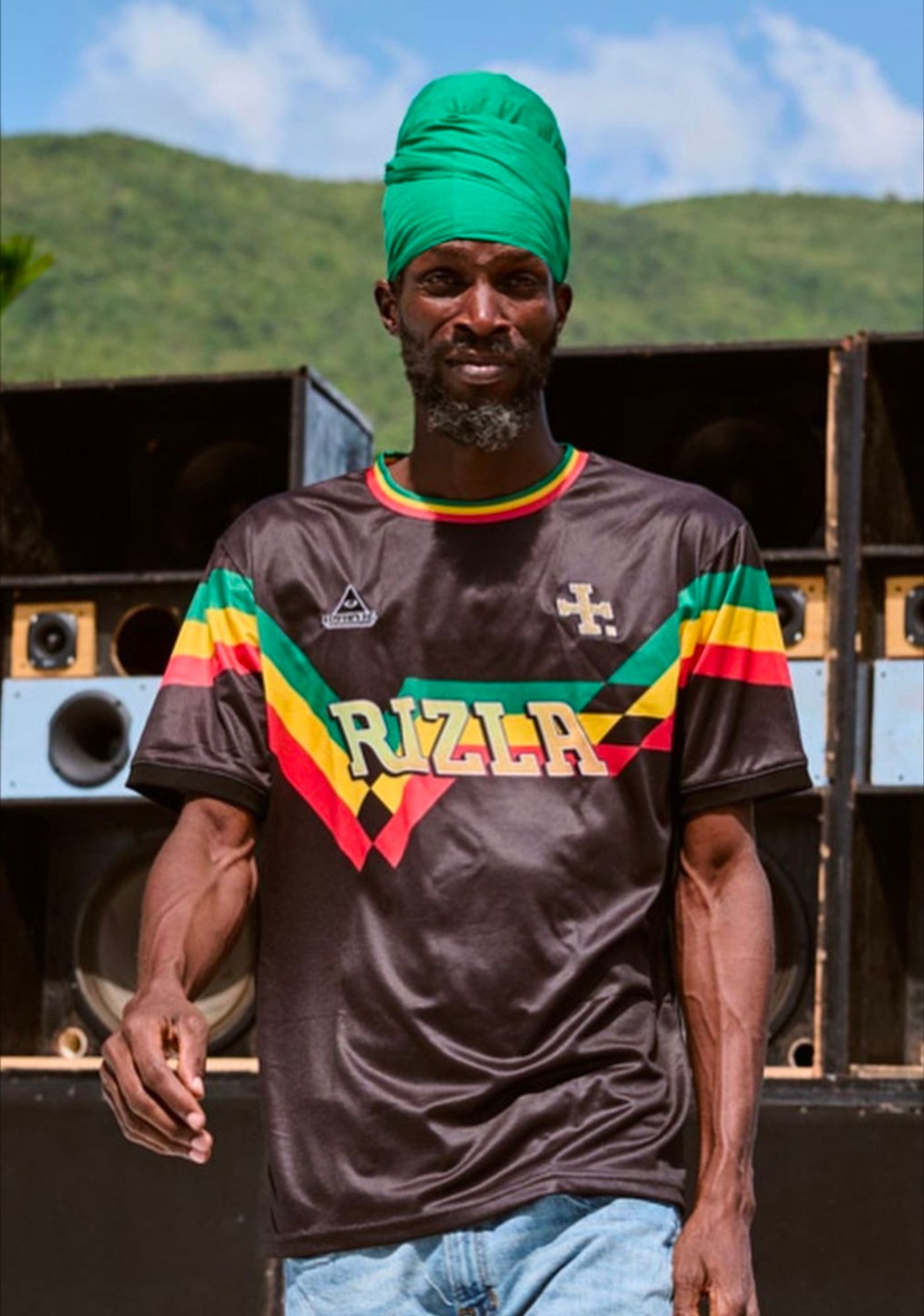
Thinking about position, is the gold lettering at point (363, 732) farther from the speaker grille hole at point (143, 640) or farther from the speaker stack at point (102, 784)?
the speaker grille hole at point (143, 640)

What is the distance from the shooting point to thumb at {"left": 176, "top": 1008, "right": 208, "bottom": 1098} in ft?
7.68

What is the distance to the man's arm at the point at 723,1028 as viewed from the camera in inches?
95.9

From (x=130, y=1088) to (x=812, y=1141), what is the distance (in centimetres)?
340

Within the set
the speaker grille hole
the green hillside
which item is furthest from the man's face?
the green hillside

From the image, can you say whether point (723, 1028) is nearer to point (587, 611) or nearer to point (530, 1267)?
point (530, 1267)

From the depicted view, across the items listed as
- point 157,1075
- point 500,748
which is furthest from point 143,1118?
point 500,748

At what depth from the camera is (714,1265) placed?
2422mm

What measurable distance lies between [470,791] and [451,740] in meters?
0.06

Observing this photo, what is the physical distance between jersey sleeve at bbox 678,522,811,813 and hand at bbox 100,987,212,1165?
0.53 metres

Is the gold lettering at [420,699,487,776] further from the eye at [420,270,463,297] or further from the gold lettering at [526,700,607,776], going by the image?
the eye at [420,270,463,297]

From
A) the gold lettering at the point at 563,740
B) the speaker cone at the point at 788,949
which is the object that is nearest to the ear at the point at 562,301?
the gold lettering at the point at 563,740

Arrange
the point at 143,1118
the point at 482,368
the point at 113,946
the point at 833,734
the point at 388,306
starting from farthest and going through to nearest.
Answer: the point at 113,946 < the point at 833,734 < the point at 388,306 < the point at 482,368 < the point at 143,1118

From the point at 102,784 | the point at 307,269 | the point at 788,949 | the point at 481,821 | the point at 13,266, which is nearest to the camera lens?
the point at 481,821

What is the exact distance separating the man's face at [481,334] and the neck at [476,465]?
0.06 ft
